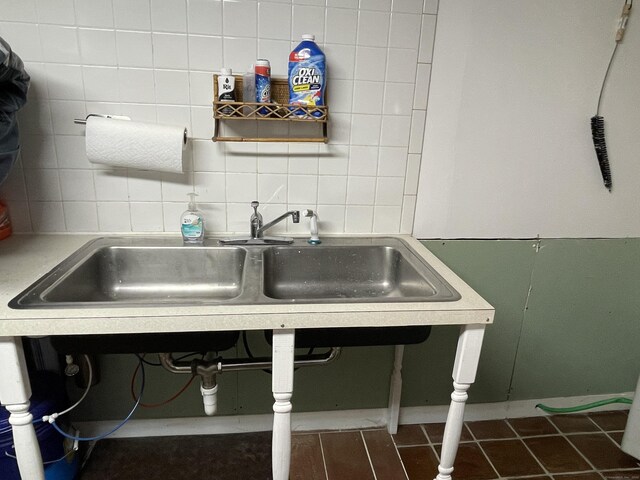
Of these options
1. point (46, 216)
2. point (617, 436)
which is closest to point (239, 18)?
point (46, 216)

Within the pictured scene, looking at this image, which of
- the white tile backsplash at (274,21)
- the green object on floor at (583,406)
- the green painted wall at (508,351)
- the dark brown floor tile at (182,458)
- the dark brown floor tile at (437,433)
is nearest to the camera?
the white tile backsplash at (274,21)

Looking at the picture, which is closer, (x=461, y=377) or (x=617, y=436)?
(x=461, y=377)

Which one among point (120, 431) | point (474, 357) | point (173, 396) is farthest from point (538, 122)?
point (120, 431)

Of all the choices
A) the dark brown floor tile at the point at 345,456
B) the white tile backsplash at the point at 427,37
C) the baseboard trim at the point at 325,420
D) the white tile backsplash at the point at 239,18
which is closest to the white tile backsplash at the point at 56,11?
the white tile backsplash at the point at 239,18

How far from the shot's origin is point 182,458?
Result: 5.03ft

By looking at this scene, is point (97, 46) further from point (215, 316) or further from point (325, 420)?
point (325, 420)

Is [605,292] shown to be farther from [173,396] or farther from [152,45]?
[152,45]

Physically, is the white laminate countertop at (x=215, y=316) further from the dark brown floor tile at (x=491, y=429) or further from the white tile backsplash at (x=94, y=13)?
the dark brown floor tile at (x=491, y=429)

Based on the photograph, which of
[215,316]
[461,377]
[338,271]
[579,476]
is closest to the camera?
[215,316]

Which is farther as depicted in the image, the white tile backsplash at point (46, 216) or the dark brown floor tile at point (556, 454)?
the dark brown floor tile at point (556, 454)

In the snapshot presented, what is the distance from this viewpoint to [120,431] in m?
1.60

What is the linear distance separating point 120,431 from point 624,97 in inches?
88.1

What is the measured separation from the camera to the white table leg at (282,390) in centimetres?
97

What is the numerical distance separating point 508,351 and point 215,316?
4.29ft
